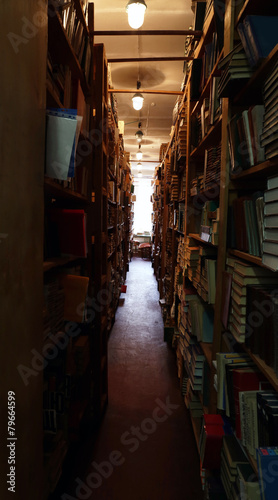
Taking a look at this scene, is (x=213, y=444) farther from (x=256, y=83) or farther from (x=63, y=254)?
(x=256, y=83)

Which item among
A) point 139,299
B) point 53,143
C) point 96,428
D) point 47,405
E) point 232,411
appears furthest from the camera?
point 139,299

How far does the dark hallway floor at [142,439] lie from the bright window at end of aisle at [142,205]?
12191mm

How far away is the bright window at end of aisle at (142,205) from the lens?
51.0ft

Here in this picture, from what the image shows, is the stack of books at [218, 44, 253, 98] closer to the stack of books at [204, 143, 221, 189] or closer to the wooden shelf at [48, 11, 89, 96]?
the stack of books at [204, 143, 221, 189]

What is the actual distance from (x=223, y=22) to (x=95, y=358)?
2438mm

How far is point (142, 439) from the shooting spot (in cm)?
231

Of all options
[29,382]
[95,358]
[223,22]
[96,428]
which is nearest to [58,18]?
[223,22]

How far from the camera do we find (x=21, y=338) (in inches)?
40.4

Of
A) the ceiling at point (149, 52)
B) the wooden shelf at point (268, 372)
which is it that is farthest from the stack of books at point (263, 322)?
the ceiling at point (149, 52)

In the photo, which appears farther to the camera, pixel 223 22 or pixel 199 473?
pixel 199 473

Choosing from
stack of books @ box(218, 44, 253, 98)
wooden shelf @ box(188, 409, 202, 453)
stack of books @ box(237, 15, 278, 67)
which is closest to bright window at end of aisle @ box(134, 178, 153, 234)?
wooden shelf @ box(188, 409, 202, 453)

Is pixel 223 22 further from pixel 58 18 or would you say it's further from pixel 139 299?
pixel 139 299

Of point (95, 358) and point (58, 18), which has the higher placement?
point (58, 18)

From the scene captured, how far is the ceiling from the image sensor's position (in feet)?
11.4
